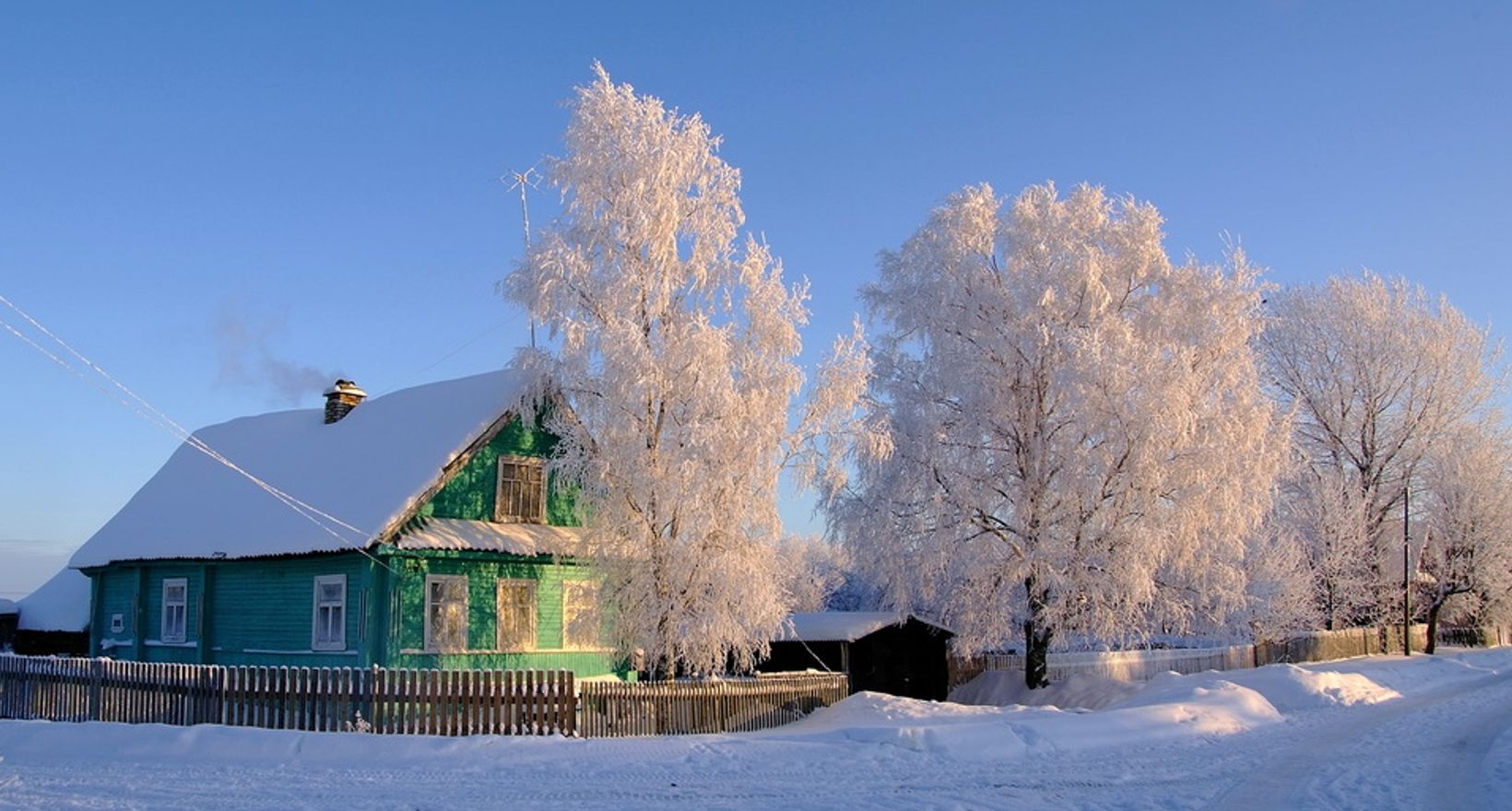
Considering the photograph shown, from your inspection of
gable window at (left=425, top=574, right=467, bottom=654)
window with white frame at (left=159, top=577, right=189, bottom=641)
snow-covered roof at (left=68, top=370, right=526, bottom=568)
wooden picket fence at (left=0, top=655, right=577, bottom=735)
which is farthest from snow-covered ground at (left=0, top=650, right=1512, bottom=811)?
window with white frame at (left=159, top=577, right=189, bottom=641)

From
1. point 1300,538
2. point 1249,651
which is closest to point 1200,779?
point 1249,651

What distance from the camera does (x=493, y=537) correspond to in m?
24.1

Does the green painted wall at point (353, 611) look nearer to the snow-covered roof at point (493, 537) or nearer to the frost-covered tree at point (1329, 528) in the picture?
the snow-covered roof at point (493, 537)

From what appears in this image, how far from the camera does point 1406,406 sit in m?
48.2

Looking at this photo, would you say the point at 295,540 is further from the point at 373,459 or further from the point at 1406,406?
the point at 1406,406

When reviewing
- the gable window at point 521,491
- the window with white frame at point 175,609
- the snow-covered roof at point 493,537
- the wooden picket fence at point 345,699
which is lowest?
the wooden picket fence at point 345,699

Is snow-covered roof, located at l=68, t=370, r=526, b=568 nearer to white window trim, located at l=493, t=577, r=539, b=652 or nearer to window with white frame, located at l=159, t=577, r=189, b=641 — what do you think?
window with white frame, located at l=159, t=577, r=189, b=641

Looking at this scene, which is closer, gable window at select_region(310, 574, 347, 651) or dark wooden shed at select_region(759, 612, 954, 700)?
gable window at select_region(310, 574, 347, 651)

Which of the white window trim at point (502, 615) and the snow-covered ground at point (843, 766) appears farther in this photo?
the white window trim at point (502, 615)

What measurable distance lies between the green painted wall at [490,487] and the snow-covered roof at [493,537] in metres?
0.25

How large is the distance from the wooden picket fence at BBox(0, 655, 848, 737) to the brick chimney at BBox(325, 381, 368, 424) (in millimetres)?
10079

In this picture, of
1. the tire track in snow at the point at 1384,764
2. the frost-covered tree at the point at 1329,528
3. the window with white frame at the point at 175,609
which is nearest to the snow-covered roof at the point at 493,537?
the window with white frame at the point at 175,609

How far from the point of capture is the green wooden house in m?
23.2

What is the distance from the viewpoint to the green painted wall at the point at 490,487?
80.0 feet
